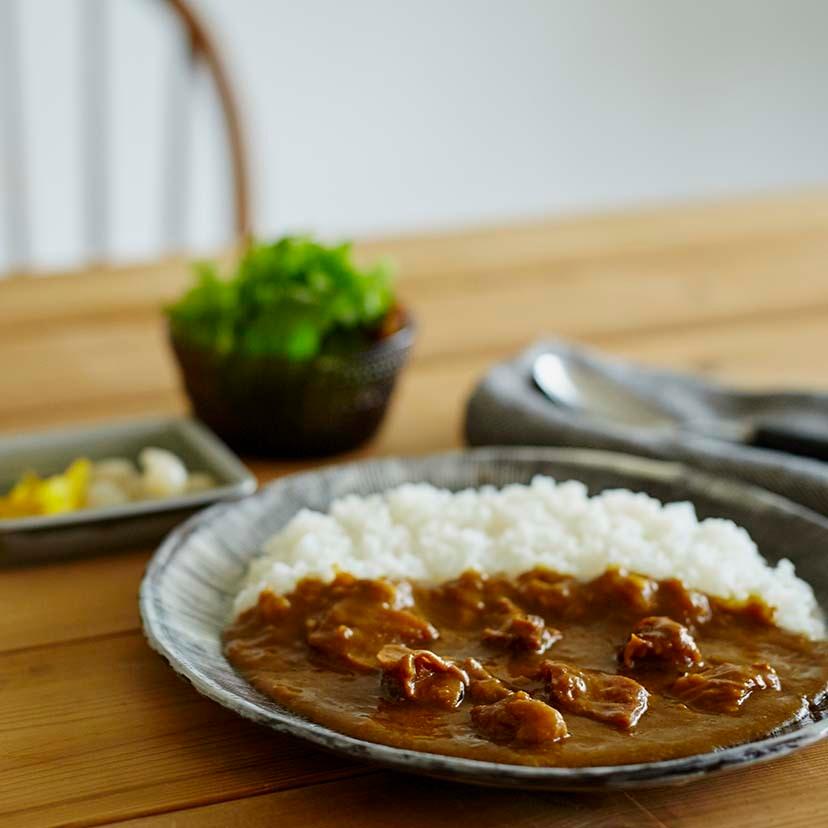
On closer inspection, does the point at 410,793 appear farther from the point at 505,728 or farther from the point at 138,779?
the point at 138,779

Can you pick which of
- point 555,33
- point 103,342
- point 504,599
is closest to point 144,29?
point 555,33

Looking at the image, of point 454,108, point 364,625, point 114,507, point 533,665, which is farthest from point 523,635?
point 454,108

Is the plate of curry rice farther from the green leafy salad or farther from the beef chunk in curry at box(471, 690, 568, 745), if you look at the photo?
the green leafy salad

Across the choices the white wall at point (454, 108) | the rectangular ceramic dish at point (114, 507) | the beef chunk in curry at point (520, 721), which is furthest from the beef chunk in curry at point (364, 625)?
the white wall at point (454, 108)

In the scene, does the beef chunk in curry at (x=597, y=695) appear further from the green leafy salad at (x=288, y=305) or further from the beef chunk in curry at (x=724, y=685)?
the green leafy salad at (x=288, y=305)

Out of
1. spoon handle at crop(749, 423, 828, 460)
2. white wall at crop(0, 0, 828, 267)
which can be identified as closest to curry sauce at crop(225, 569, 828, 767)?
spoon handle at crop(749, 423, 828, 460)

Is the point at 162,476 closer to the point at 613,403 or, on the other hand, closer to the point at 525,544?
the point at 525,544

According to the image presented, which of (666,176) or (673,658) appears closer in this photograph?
(673,658)
